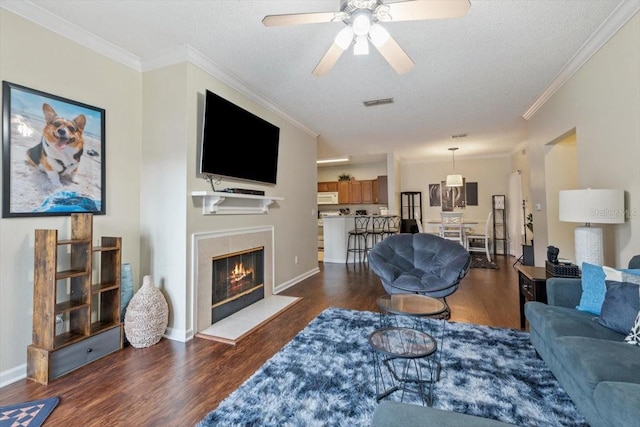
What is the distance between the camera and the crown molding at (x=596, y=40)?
2.04m

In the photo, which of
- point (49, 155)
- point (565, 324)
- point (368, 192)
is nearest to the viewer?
point (565, 324)

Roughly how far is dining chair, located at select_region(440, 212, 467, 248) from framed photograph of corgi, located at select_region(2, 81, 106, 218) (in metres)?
6.30

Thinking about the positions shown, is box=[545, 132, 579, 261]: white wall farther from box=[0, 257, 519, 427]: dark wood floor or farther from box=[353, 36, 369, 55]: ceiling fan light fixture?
box=[353, 36, 369, 55]: ceiling fan light fixture

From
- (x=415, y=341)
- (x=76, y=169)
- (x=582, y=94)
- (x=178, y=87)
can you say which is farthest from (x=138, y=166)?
(x=582, y=94)

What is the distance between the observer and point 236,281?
130 inches

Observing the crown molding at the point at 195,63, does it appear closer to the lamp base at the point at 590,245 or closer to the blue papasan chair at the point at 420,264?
the blue papasan chair at the point at 420,264

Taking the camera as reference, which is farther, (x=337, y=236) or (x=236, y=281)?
(x=337, y=236)

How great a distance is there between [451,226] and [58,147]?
262 inches

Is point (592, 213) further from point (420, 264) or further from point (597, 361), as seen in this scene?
point (420, 264)

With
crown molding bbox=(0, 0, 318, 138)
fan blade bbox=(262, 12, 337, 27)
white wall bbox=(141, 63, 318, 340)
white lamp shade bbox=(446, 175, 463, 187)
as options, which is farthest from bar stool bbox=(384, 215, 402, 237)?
fan blade bbox=(262, 12, 337, 27)

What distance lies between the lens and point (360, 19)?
1671mm

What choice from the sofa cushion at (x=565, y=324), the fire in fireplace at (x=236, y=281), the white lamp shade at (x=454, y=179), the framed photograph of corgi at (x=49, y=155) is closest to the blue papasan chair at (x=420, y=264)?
the sofa cushion at (x=565, y=324)

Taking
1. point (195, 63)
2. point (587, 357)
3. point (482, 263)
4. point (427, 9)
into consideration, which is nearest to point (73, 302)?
point (195, 63)

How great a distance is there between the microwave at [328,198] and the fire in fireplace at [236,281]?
5.01m
